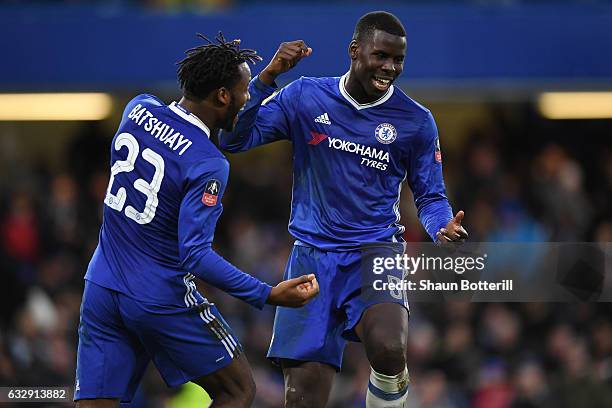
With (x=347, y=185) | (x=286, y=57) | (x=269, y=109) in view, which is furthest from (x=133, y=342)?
(x=286, y=57)

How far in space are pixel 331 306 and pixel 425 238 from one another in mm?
4962

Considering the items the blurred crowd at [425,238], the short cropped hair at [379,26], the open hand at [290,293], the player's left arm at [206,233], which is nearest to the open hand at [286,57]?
the short cropped hair at [379,26]

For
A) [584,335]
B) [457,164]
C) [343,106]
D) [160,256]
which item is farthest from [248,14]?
[160,256]

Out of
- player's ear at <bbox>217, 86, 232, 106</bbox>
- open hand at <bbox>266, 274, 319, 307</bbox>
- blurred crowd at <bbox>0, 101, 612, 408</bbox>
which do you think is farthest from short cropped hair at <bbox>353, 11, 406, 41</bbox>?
blurred crowd at <bbox>0, 101, 612, 408</bbox>

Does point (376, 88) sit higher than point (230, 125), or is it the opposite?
point (376, 88)

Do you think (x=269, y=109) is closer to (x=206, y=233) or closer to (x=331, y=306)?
(x=331, y=306)

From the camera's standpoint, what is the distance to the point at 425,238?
34.2ft

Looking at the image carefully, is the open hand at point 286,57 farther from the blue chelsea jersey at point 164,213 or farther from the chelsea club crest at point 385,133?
the blue chelsea jersey at point 164,213

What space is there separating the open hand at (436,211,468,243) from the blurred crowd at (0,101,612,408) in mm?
4108

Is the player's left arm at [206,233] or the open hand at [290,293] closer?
the player's left arm at [206,233]

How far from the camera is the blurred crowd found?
9.52 metres

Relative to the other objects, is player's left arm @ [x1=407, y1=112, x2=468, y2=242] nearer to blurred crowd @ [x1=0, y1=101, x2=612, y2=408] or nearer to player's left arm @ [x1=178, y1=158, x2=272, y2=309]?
player's left arm @ [x1=178, y1=158, x2=272, y2=309]

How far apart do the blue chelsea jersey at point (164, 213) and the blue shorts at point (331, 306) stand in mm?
680

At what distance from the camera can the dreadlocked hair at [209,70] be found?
198 inches
